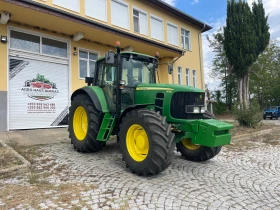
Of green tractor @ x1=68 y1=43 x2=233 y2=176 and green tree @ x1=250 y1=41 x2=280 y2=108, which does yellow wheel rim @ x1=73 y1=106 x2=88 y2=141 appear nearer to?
green tractor @ x1=68 y1=43 x2=233 y2=176

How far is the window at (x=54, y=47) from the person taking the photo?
33.9 ft

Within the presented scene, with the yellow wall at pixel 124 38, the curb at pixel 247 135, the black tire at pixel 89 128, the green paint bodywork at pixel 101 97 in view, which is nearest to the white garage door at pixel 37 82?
the yellow wall at pixel 124 38

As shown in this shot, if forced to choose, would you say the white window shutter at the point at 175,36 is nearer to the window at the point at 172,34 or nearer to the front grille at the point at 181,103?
the window at the point at 172,34

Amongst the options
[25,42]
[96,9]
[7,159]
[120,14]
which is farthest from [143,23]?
[7,159]

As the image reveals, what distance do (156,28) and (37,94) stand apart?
9.68 meters

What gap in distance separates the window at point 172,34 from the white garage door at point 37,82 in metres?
8.85

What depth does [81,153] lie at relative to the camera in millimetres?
6090

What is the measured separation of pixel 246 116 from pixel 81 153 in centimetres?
877

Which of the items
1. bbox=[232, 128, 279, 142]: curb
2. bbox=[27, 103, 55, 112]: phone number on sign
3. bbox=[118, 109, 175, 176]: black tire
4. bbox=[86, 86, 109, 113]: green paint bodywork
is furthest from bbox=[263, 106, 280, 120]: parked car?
bbox=[118, 109, 175, 176]: black tire

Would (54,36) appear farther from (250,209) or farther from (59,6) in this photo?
(250,209)

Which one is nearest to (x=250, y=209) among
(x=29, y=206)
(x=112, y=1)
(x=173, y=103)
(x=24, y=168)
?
(x=173, y=103)

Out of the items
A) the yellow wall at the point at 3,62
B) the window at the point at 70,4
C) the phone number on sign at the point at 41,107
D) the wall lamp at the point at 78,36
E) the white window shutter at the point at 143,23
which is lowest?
the phone number on sign at the point at 41,107

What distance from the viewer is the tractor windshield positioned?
218 inches

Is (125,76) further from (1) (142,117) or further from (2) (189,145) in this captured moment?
(2) (189,145)
